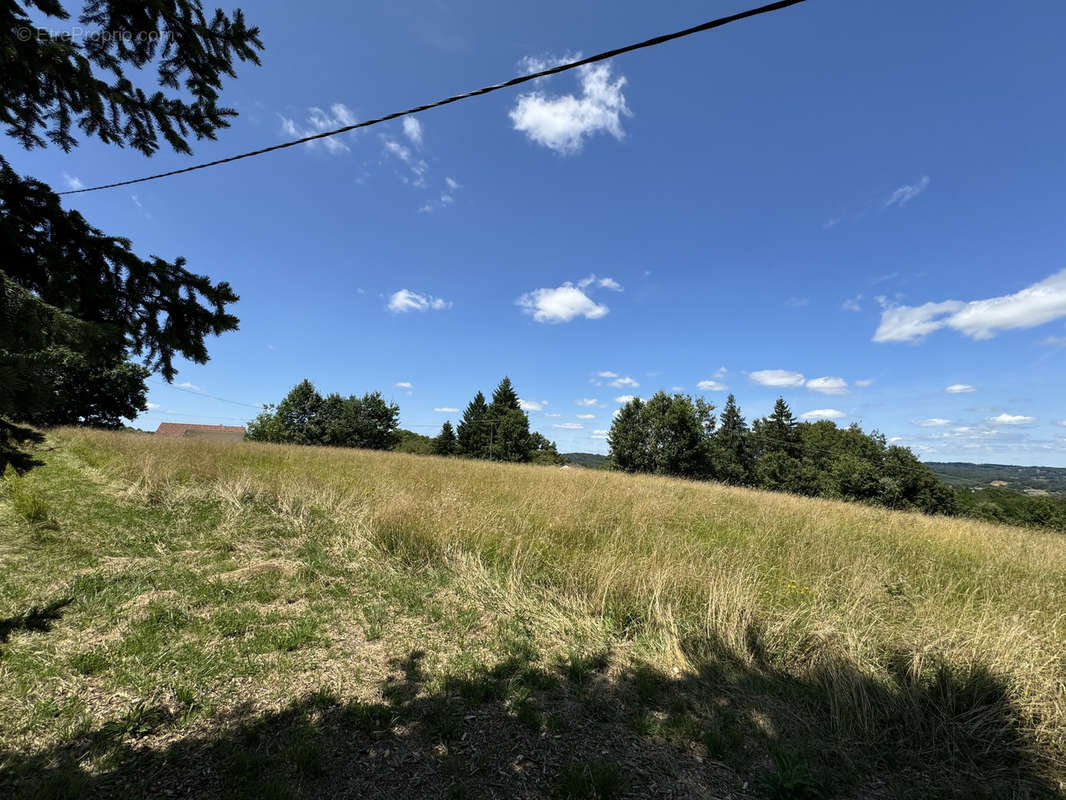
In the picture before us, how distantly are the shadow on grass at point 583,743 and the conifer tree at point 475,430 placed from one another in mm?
49782

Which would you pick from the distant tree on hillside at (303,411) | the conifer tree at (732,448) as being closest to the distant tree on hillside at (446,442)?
the distant tree on hillside at (303,411)

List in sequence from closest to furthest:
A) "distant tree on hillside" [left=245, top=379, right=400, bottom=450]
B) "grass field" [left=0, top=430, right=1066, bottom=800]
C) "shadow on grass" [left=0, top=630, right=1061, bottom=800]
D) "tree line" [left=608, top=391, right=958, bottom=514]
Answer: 1. "shadow on grass" [left=0, top=630, right=1061, bottom=800]
2. "grass field" [left=0, top=430, right=1066, bottom=800]
3. "tree line" [left=608, top=391, right=958, bottom=514]
4. "distant tree on hillside" [left=245, top=379, right=400, bottom=450]

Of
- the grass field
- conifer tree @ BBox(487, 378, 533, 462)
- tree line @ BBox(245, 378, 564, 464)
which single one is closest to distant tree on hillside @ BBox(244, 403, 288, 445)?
tree line @ BBox(245, 378, 564, 464)

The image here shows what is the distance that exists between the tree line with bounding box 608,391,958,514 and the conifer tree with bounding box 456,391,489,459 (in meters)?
17.6

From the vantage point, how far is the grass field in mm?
2396

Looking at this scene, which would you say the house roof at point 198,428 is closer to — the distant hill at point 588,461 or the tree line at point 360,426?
the tree line at point 360,426

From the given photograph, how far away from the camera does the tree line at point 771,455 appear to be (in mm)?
34125

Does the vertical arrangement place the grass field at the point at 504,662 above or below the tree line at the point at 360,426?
below

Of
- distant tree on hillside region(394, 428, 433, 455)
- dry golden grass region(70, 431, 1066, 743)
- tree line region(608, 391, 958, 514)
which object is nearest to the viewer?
dry golden grass region(70, 431, 1066, 743)

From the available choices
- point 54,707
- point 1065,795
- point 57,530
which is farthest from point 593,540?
point 57,530

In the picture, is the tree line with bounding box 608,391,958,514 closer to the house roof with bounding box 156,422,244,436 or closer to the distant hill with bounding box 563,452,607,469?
the distant hill with bounding box 563,452,607,469

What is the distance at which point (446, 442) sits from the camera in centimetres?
5800

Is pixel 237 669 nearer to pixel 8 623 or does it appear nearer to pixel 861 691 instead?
pixel 8 623

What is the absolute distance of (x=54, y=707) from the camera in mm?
2650
